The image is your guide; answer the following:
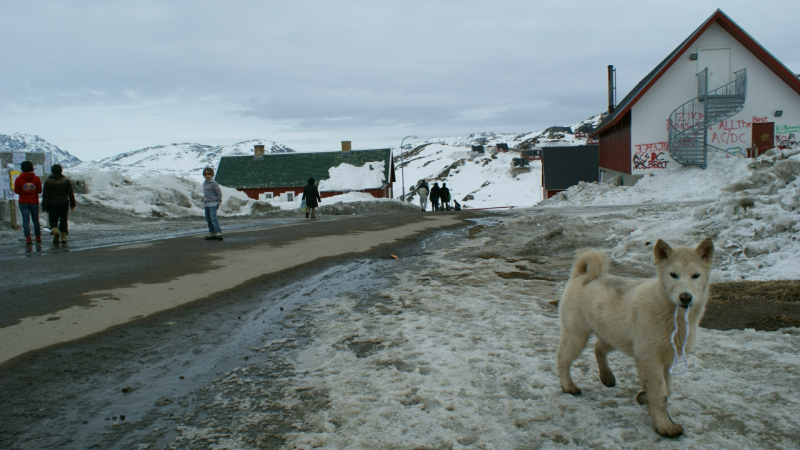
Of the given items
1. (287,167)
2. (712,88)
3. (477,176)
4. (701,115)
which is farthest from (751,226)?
(477,176)

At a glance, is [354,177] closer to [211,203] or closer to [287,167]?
[287,167]

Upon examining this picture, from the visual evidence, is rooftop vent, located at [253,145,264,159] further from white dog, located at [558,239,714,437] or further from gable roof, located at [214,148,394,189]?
white dog, located at [558,239,714,437]

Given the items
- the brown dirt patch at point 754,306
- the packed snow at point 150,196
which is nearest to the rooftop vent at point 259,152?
the packed snow at point 150,196

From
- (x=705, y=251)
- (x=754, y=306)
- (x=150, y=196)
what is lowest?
(x=754, y=306)

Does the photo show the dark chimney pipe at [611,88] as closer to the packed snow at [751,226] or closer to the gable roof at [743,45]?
the gable roof at [743,45]

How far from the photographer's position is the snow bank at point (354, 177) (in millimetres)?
49875

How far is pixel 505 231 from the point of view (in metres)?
14.5

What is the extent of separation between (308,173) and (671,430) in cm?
5086

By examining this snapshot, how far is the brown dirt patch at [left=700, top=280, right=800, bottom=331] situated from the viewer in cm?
461

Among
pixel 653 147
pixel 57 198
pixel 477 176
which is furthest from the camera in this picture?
pixel 477 176

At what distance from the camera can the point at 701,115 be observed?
2841cm

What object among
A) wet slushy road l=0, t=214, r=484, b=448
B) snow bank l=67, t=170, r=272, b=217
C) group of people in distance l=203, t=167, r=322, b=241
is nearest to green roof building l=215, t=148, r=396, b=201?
snow bank l=67, t=170, r=272, b=217

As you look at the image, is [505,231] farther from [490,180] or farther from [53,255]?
[490,180]

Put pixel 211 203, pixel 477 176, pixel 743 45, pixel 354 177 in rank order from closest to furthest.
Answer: pixel 211 203 < pixel 743 45 < pixel 354 177 < pixel 477 176
